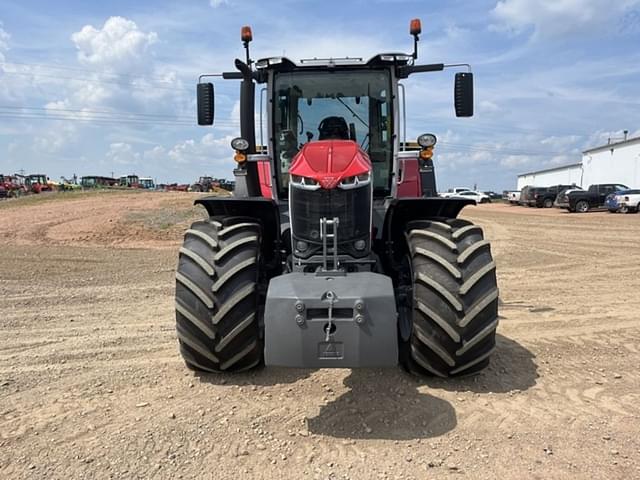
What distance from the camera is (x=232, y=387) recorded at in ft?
14.5

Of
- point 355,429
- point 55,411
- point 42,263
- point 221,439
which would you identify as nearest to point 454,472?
point 355,429

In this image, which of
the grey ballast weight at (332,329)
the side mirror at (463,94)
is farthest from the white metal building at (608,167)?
the grey ballast weight at (332,329)

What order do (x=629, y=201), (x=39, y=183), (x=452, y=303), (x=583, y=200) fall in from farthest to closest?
(x=39, y=183) → (x=583, y=200) → (x=629, y=201) → (x=452, y=303)

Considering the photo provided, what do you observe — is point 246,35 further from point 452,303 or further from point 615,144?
point 615,144

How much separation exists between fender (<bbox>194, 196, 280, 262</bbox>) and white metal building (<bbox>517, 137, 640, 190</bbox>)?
1775 inches

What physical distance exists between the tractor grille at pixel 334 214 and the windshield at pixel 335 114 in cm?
86

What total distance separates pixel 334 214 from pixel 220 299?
42.4 inches

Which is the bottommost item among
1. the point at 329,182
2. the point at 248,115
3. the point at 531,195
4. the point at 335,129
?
the point at 531,195

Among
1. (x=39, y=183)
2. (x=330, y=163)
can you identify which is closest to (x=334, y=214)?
(x=330, y=163)

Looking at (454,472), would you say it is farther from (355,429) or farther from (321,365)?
(321,365)

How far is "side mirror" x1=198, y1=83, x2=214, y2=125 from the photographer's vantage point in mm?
5199

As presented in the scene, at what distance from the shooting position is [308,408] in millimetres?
4074

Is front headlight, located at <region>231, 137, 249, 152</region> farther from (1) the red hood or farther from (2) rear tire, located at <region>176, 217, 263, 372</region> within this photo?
(2) rear tire, located at <region>176, 217, 263, 372</region>

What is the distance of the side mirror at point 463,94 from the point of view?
5020mm
